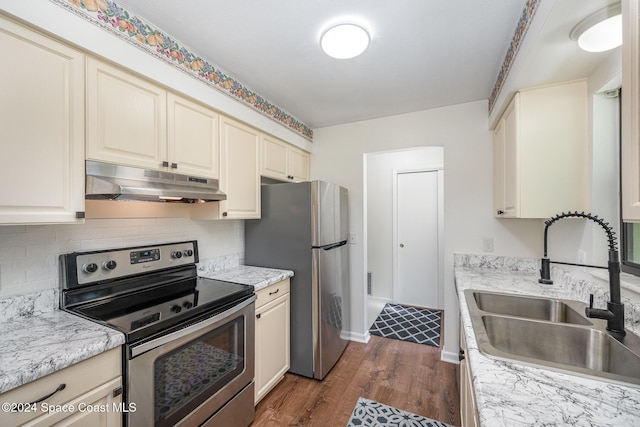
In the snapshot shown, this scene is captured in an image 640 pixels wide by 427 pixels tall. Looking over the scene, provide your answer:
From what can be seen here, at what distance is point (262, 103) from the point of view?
2312mm

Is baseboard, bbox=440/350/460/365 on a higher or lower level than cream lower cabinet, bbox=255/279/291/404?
lower

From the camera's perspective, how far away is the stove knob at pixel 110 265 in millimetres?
1474

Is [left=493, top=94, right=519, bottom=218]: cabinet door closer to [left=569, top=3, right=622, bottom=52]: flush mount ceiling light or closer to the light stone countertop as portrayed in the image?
[left=569, top=3, right=622, bottom=52]: flush mount ceiling light

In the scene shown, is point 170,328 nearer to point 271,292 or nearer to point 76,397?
point 76,397

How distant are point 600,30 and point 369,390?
8.13ft

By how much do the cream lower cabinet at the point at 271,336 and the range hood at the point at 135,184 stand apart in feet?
2.76

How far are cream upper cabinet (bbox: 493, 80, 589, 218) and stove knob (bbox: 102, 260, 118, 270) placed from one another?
95.3 inches

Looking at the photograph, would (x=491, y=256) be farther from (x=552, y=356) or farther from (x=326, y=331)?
(x=326, y=331)

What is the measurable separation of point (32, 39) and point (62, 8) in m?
0.19

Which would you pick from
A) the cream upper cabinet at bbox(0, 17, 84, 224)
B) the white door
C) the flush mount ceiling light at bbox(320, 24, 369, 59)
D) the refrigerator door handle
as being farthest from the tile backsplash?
the white door

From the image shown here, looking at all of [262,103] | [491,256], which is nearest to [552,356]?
[491,256]

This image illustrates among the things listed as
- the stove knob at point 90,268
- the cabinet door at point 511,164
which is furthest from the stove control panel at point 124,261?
the cabinet door at point 511,164

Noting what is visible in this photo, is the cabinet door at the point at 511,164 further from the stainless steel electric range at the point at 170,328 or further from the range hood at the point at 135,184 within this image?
the range hood at the point at 135,184

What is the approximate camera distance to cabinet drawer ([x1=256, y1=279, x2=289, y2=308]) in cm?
189
